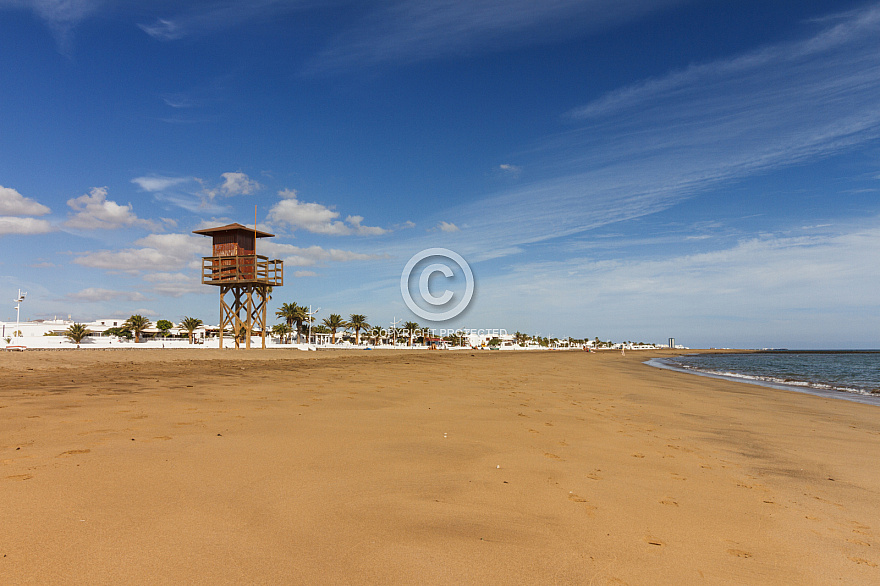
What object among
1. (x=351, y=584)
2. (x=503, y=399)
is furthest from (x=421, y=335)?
(x=351, y=584)

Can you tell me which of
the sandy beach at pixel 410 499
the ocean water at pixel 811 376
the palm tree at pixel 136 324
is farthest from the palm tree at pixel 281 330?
the sandy beach at pixel 410 499

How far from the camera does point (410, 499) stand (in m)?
3.69

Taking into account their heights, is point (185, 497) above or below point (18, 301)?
below

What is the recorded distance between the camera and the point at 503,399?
10305 millimetres

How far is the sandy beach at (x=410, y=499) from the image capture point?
262 centimetres

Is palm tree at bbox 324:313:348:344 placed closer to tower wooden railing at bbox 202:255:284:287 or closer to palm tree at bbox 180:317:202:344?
palm tree at bbox 180:317:202:344

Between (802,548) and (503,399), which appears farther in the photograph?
(503,399)

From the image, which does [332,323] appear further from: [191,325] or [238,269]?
[238,269]

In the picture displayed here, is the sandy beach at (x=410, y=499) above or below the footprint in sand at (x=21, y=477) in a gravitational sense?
below

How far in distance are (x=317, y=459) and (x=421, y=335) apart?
12717cm

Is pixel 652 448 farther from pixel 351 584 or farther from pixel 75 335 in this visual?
pixel 75 335

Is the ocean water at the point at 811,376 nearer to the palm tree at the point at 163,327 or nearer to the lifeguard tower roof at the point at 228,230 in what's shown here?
the lifeguard tower roof at the point at 228,230

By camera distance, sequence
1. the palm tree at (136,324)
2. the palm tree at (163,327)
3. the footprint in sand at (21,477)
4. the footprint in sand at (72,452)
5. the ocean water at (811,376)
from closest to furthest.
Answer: the footprint in sand at (21,477), the footprint in sand at (72,452), the ocean water at (811,376), the palm tree at (136,324), the palm tree at (163,327)

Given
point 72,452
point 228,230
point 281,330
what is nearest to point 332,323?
point 281,330
